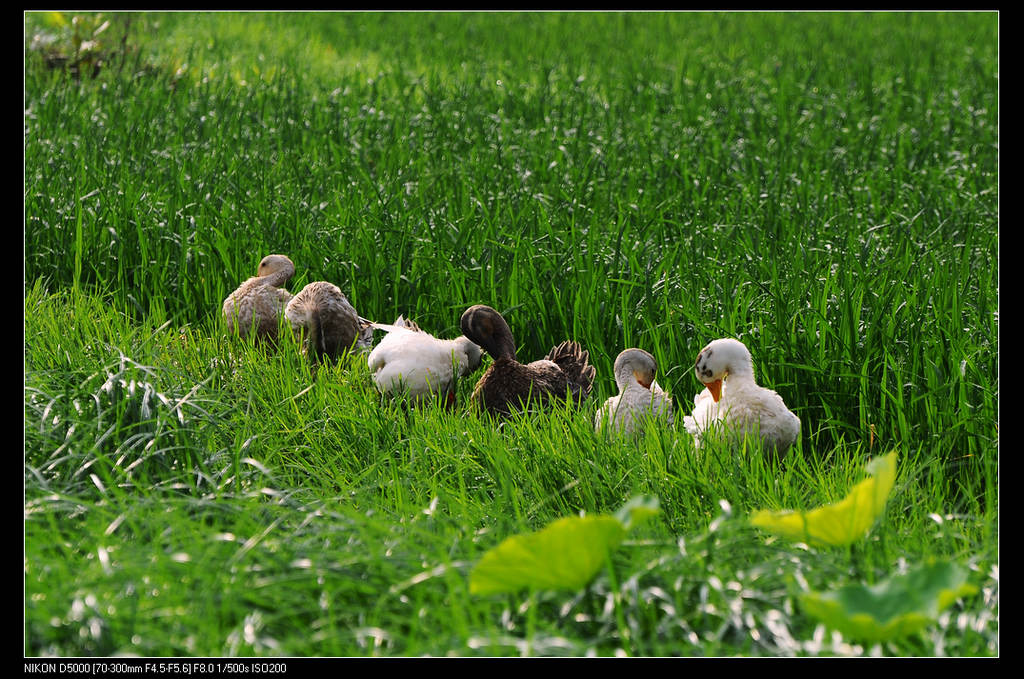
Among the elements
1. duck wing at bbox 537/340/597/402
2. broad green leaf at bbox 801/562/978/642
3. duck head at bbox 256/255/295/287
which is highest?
duck head at bbox 256/255/295/287

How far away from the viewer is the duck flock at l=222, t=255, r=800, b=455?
10.6ft

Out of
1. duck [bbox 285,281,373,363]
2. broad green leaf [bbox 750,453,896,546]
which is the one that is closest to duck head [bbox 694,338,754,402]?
broad green leaf [bbox 750,453,896,546]

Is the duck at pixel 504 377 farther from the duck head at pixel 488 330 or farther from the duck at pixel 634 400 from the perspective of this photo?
the duck at pixel 634 400

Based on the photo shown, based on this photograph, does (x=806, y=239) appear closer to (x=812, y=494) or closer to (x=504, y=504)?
(x=812, y=494)

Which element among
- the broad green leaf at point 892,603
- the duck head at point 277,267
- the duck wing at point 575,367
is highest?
the duck head at point 277,267

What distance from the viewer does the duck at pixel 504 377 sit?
3604 mm

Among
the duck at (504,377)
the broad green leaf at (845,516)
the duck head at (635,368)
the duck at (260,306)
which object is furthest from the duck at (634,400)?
the duck at (260,306)

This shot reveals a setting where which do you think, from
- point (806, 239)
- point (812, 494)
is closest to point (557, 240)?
point (806, 239)

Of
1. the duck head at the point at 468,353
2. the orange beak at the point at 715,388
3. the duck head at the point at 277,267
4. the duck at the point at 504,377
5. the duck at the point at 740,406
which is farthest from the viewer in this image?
the duck head at the point at 277,267

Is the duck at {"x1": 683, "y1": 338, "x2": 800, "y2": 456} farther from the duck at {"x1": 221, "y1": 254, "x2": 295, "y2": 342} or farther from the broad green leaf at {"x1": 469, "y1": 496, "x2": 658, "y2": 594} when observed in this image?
the duck at {"x1": 221, "y1": 254, "x2": 295, "y2": 342}

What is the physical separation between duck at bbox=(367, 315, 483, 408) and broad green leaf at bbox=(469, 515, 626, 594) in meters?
1.58

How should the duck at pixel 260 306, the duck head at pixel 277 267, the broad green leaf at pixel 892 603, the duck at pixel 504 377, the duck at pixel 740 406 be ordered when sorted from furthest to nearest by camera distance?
the duck head at pixel 277 267
the duck at pixel 260 306
the duck at pixel 504 377
the duck at pixel 740 406
the broad green leaf at pixel 892 603

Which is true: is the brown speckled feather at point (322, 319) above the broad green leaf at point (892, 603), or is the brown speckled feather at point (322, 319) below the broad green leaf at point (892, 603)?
above

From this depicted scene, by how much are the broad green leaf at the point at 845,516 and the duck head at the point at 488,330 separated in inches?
60.3
